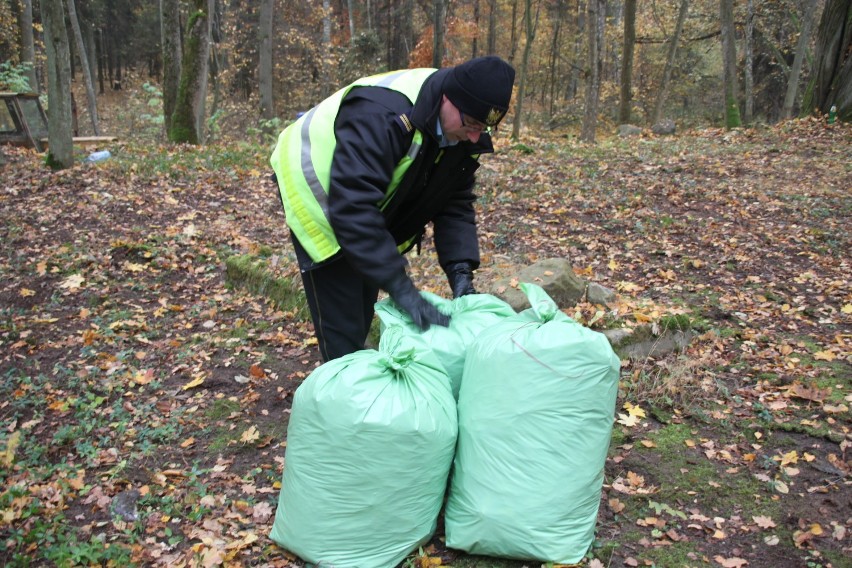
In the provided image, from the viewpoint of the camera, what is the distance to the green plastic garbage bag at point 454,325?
232 centimetres

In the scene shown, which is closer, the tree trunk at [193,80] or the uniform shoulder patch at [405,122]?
the uniform shoulder patch at [405,122]

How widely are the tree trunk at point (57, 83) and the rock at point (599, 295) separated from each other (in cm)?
717

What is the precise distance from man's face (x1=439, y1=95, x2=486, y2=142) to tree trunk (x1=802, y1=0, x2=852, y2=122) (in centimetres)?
1132

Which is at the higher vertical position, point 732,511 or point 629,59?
point 629,59

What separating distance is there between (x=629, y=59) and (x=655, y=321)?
40.8 ft

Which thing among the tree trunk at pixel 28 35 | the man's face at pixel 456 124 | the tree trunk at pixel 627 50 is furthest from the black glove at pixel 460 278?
the tree trunk at pixel 28 35

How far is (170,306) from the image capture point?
4.93 m

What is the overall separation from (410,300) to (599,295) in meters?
2.41

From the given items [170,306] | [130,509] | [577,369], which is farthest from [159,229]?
[577,369]

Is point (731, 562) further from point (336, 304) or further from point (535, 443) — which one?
point (336, 304)

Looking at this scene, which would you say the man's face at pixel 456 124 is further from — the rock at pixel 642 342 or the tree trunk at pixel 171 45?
the tree trunk at pixel 171 45

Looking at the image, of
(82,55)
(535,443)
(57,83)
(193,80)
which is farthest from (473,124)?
(82,55)

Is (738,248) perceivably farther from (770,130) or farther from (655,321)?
(770,130)

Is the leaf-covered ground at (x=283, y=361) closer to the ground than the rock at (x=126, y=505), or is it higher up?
higher up
